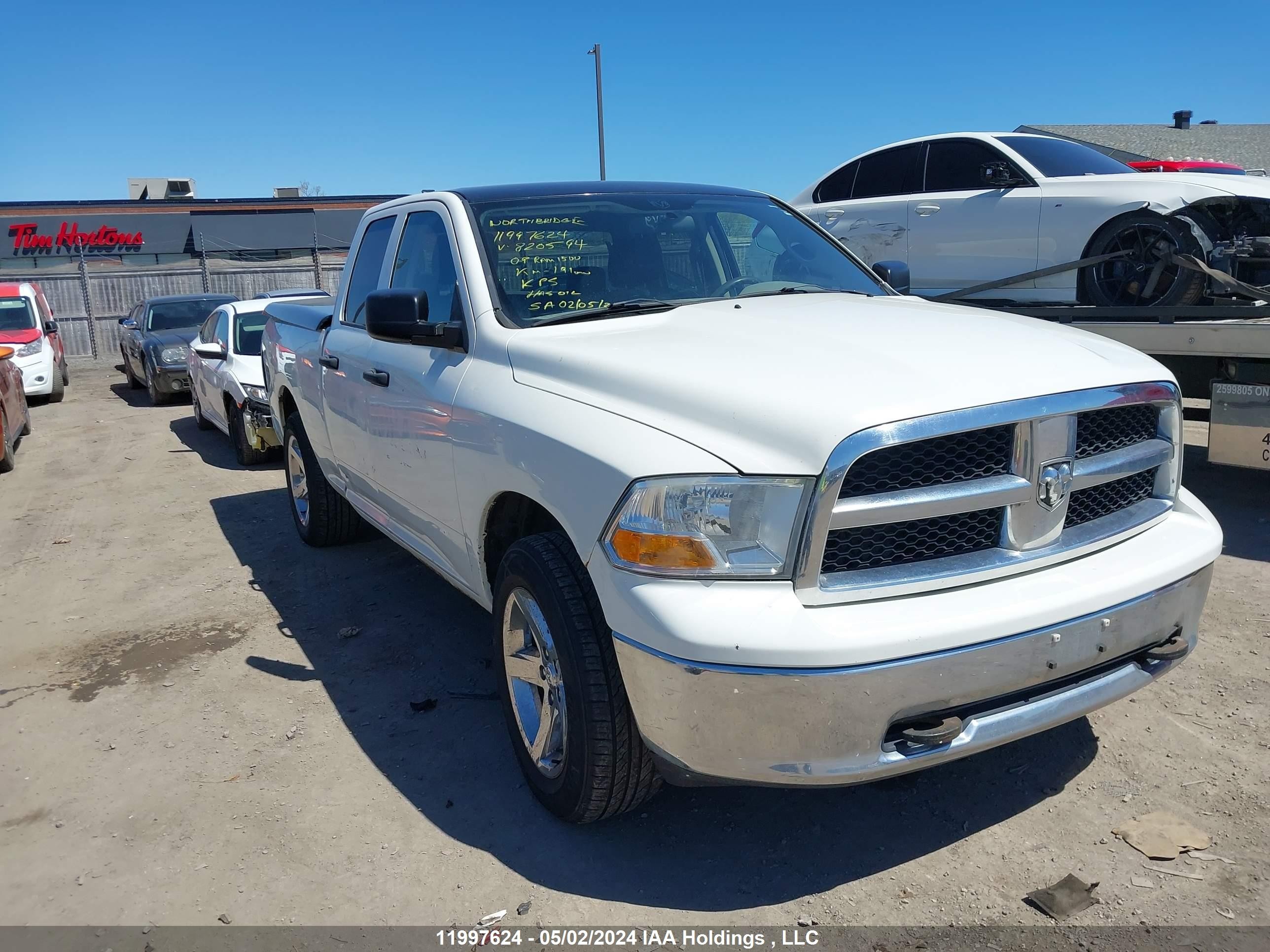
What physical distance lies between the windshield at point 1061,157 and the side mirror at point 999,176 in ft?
0.49

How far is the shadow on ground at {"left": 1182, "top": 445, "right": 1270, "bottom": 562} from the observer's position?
5570 mm

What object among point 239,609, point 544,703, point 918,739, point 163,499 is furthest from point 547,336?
point 163,499

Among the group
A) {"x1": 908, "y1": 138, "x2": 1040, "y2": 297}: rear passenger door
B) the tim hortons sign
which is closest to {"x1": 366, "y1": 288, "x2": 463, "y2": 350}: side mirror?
{"x1": 908, "y1": 138, "x2": 1040, "y2": 297}: rear passenger door

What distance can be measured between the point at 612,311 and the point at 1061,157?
5080mm

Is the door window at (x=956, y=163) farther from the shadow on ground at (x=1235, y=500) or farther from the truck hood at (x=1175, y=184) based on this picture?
the shadow on ground at (x=1235, y=500)

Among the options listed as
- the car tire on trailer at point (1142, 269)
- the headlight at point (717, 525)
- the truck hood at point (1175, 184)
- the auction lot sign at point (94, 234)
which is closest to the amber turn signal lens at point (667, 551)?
the headlight at point (717, 525)

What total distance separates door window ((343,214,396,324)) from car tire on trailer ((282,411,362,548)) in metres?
1.18

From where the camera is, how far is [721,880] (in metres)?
2.85

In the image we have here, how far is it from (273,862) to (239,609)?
107 inches

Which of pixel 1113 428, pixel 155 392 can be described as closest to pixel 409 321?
pixel 1113 428

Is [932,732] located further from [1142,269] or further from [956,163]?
[956,163]

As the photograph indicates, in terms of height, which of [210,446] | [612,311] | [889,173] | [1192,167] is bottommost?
[210,446]

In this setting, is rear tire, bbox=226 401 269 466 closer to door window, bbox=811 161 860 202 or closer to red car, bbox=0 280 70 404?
door window, bbox=811 161 860 202

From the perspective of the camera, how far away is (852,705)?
2.35m
